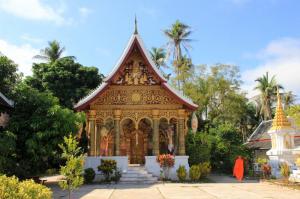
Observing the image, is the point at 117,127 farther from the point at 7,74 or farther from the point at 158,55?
the point at 158,55

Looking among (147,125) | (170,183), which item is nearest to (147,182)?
(170,183)

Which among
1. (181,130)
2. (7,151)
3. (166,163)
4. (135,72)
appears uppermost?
(135,72)

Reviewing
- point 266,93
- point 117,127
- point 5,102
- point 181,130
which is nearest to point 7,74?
point 5,102

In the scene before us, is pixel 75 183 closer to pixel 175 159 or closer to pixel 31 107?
pixel 31 107

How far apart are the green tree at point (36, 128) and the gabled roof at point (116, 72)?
5.87 ft

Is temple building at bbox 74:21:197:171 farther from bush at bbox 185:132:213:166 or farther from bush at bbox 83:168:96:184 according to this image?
bush at bbox 83:168:96:184

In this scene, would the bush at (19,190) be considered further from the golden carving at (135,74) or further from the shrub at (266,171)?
the shrub at (266,171)

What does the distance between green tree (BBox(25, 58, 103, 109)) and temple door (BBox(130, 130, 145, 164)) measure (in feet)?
21.1

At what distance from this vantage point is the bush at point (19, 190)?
16.1ft

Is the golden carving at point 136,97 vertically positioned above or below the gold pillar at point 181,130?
above

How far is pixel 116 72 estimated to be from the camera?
1844 centimetres

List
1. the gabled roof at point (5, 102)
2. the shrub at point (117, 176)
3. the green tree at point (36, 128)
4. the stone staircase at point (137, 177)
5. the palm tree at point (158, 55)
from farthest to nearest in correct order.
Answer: the palm tree at point (158, 55)
the stone staircase at point (137, 177)
the shrub at point (117, 176)
the green tree at point (36, 128)
the gabled roof at point (5, 102)

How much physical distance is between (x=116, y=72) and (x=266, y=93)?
3100cm

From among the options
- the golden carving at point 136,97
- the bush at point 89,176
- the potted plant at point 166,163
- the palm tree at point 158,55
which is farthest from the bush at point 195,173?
the palm tree at point 158,55
